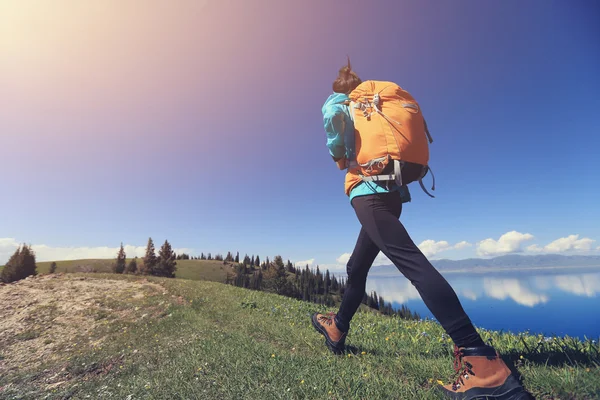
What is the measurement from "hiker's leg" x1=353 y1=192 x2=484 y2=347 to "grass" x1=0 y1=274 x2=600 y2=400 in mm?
748

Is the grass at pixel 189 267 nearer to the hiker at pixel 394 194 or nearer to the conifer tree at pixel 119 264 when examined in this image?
the conifer tree at pixel 119 264

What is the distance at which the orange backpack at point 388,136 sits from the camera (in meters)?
3.00

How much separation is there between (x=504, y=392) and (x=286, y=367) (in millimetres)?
2567

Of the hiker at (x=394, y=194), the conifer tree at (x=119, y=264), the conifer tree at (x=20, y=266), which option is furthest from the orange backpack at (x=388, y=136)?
the conifer tree at (x=119, y=264)

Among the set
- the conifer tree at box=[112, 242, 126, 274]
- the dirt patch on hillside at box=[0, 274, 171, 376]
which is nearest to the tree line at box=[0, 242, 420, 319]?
the conifer tree at box=[112, 242, 126, 274]

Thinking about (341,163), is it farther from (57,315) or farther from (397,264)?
(57,315)

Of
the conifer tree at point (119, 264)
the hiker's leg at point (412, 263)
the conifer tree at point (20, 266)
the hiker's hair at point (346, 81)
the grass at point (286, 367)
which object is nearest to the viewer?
the hiker's leg at point (412, 263)

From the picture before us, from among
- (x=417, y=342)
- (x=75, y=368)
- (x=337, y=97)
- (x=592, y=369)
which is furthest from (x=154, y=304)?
(x=592, y=369)

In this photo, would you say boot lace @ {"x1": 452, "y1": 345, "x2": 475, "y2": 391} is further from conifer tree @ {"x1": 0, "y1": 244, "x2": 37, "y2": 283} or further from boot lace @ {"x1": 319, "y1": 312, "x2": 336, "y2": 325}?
conifer tree @ {"x1": 0, "y1": 244, "x2": 37, "y2": 283}

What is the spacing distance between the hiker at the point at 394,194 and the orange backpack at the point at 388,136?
0.04 feet

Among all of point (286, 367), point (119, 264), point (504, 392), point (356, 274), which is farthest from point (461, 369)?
point (119, 264)

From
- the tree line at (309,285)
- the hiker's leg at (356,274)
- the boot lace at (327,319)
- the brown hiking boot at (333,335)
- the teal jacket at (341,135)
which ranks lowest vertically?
the tree line at (309,285)

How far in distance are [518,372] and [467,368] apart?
3.00 ft

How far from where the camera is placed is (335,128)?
3400mm
